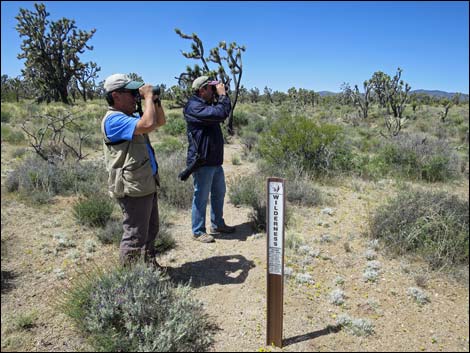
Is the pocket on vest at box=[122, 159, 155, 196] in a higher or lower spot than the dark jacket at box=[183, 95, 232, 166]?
lower

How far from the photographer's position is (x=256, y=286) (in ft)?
12.5

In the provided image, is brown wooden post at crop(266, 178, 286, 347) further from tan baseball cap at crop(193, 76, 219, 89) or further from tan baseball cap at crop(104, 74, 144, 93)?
tan baseball cap at crop(193, 76, 219, 89)

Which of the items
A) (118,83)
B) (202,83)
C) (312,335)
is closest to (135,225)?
(118,83)

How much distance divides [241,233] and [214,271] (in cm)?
118

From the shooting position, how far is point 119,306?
9.53 ft

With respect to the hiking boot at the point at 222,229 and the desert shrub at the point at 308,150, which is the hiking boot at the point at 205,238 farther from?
the desert shrub at the point at 308,150

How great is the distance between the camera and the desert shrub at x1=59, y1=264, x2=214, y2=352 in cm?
265

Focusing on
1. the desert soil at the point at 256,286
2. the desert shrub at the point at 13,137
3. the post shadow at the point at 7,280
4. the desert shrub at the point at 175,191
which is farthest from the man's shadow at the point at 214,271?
the desert shrub at the point at 13,137

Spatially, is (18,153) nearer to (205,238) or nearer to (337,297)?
(205,238)

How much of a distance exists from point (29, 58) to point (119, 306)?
2874 cm

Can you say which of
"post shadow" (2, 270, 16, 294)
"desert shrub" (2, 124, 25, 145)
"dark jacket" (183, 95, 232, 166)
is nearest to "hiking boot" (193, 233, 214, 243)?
"dark jacket" (183, 95, 232, 166)

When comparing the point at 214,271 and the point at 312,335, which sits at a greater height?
the point at 214,271

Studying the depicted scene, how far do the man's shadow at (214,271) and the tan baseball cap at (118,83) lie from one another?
2105 millimetres

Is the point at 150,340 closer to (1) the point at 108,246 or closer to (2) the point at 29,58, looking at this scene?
(1) the point at 108,246
